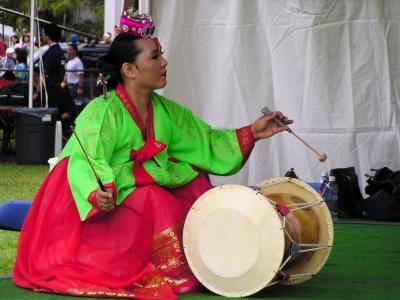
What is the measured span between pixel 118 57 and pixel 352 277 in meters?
1.64

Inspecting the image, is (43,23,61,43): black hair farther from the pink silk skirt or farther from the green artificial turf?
the pink silk skirt

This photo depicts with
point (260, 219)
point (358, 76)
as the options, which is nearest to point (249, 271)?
point (260, 219)

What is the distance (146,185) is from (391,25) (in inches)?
153

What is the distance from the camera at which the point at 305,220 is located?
195 inches

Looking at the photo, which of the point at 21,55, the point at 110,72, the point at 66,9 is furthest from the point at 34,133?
the point at 66,9

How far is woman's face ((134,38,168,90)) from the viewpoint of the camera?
518cm

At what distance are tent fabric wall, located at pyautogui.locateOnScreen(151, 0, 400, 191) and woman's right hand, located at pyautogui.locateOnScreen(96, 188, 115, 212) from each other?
3700 mm

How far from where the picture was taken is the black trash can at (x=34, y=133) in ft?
38.6

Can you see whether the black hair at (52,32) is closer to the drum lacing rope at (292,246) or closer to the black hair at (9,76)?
the black hair at (9,76)

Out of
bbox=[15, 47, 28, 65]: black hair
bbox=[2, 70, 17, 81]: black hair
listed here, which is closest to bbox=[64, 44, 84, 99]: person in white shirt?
bbox=[15, 47, 28, 65]: black hair

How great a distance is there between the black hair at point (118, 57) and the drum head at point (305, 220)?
0.91 meters

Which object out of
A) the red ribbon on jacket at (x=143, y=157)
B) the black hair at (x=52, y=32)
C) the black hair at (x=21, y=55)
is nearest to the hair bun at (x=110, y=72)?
the red ribbon on jacket at (x=143, y=157)

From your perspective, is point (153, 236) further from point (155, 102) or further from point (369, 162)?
point (369, 162)

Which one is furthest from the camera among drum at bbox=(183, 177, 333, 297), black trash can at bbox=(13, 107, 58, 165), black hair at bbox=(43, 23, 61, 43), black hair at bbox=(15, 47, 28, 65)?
black hair at bbox=(15, 47, 28, 65)
